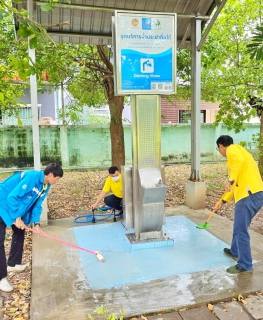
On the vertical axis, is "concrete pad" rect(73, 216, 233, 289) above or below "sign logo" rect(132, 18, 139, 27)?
below

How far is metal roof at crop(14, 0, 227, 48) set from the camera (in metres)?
5.30

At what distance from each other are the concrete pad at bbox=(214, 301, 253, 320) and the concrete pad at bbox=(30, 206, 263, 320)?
0.09 metres

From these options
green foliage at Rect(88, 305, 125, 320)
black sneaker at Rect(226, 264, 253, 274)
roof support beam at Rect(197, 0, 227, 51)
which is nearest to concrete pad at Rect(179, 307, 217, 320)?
green foliage at Rect(88, 305, 125, 320)

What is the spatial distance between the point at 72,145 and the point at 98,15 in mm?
5963

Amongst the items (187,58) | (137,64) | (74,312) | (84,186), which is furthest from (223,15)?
(74,312)

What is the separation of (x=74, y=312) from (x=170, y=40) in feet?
11.7

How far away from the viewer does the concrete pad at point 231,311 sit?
2.70m

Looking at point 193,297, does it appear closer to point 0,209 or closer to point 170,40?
point 0,209

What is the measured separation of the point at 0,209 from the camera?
124 inches

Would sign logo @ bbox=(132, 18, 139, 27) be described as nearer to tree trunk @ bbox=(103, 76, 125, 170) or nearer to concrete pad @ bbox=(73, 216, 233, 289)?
concrete pad @ bbox=(73, 216, 233, 289)

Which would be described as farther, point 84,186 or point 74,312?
point 84,186

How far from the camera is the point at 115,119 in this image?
7465 mm

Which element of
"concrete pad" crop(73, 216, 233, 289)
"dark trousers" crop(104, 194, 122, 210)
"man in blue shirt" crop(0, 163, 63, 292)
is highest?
"man in blue shirt" crop(0, 163, 63, 292)

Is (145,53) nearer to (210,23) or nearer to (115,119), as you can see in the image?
(210,23)
